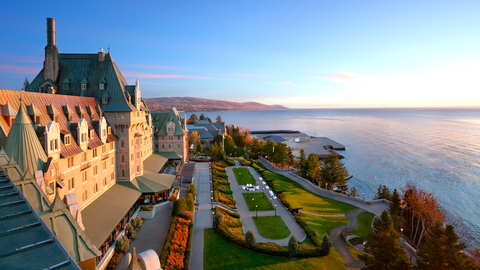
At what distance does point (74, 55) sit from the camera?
35844 mm

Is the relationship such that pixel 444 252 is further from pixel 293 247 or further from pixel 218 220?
pixel 218 220

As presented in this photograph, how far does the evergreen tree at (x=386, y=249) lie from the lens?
74.5 feet

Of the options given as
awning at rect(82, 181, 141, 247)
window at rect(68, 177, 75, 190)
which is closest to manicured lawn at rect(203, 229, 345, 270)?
awning at rect(82, 181, 141, 247)

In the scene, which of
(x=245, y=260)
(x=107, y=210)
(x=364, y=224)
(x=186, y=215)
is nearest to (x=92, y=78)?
(x=107, y=210)

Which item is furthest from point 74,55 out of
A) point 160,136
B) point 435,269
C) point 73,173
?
point 435,269

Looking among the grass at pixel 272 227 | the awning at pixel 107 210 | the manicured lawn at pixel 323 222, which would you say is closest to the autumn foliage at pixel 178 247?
the awning at pixel 107 210

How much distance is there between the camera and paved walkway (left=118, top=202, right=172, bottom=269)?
84.8 ft

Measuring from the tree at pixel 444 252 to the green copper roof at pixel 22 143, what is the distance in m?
34.0

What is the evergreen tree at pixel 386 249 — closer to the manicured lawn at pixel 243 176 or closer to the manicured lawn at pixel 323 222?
the manicured lawn at pixel 323 222

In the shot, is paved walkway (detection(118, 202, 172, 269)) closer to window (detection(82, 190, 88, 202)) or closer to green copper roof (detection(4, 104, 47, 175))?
window (detection(82, 190, 88, 202))

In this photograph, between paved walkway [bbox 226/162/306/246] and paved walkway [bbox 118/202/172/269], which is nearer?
paved walkway [bbox 118/202/172/269]

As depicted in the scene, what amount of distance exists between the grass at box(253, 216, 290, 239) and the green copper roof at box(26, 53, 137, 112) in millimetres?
25491

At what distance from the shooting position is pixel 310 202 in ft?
160

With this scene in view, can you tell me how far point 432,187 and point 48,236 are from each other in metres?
78.2
